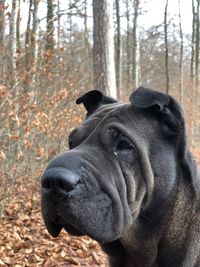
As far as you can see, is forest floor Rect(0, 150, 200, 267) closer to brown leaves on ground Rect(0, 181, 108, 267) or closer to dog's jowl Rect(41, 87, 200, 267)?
brown leaves on ground Rect(0, 181, 108, 267)

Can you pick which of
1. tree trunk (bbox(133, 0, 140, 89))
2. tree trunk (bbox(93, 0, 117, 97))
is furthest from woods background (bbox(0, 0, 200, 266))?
tree trunk (bbox(133, 0, 140, 89))

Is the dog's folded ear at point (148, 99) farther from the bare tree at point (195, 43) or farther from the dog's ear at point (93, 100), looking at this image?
the bare tree at point (195, 43)

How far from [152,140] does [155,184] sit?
0.92ft

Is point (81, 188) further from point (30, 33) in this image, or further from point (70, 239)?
point (30, 33)

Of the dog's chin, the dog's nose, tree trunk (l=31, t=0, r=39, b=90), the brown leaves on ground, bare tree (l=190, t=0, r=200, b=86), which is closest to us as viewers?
the dog's nose

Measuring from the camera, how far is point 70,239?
25.4ft

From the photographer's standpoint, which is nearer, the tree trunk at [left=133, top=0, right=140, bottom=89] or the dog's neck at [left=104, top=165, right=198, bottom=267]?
the dog's neck at [left=104, top=165, right=198, bottom=267]

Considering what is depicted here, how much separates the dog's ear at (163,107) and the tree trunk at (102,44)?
7639mm

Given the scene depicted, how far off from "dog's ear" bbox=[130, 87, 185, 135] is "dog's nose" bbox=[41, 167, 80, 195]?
0.73 metres

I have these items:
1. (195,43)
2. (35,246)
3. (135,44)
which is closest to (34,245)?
(35,246)

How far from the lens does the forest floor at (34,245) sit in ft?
22.0

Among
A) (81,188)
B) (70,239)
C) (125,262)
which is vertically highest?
(81,188)

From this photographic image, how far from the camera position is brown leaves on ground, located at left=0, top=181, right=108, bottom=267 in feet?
22.0

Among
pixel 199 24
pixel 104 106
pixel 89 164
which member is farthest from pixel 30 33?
pixel 199 24
